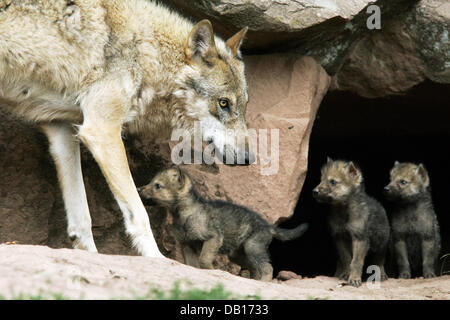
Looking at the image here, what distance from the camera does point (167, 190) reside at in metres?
6.23

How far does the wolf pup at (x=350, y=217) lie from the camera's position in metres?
6.77

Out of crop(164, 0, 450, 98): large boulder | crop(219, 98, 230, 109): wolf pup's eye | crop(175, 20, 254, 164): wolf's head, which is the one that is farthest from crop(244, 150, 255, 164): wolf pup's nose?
crop(164, 0, 450, 98): large boulder

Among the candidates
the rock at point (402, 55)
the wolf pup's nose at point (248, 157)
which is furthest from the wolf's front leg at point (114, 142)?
the rock at point (402, 55)

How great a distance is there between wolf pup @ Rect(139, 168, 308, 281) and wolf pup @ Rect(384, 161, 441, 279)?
1877 millimetres

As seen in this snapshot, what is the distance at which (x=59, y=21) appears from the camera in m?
5.56

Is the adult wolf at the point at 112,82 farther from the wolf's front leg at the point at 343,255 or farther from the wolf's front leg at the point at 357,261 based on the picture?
the wolf's front leg at the point at 343,255

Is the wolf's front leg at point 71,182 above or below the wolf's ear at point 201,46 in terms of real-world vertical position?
below

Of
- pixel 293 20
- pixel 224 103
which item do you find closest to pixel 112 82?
pixel 224 103

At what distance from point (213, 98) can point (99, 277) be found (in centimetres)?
229

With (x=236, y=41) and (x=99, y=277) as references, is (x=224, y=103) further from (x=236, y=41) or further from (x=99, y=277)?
(x=99, y=277)

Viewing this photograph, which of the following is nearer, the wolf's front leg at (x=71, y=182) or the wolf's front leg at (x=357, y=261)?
the wolf's front leg at (x=71, y=182)

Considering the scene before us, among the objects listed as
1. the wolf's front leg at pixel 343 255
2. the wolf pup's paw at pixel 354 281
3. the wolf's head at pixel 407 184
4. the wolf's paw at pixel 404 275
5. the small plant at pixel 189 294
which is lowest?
the wolf's paw at pixel 404 275

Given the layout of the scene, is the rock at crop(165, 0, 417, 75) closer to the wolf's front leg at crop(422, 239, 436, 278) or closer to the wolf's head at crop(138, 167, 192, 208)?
the wolf's head at crop(138, 167, 192, 208)

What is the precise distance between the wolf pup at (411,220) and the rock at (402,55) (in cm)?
107
